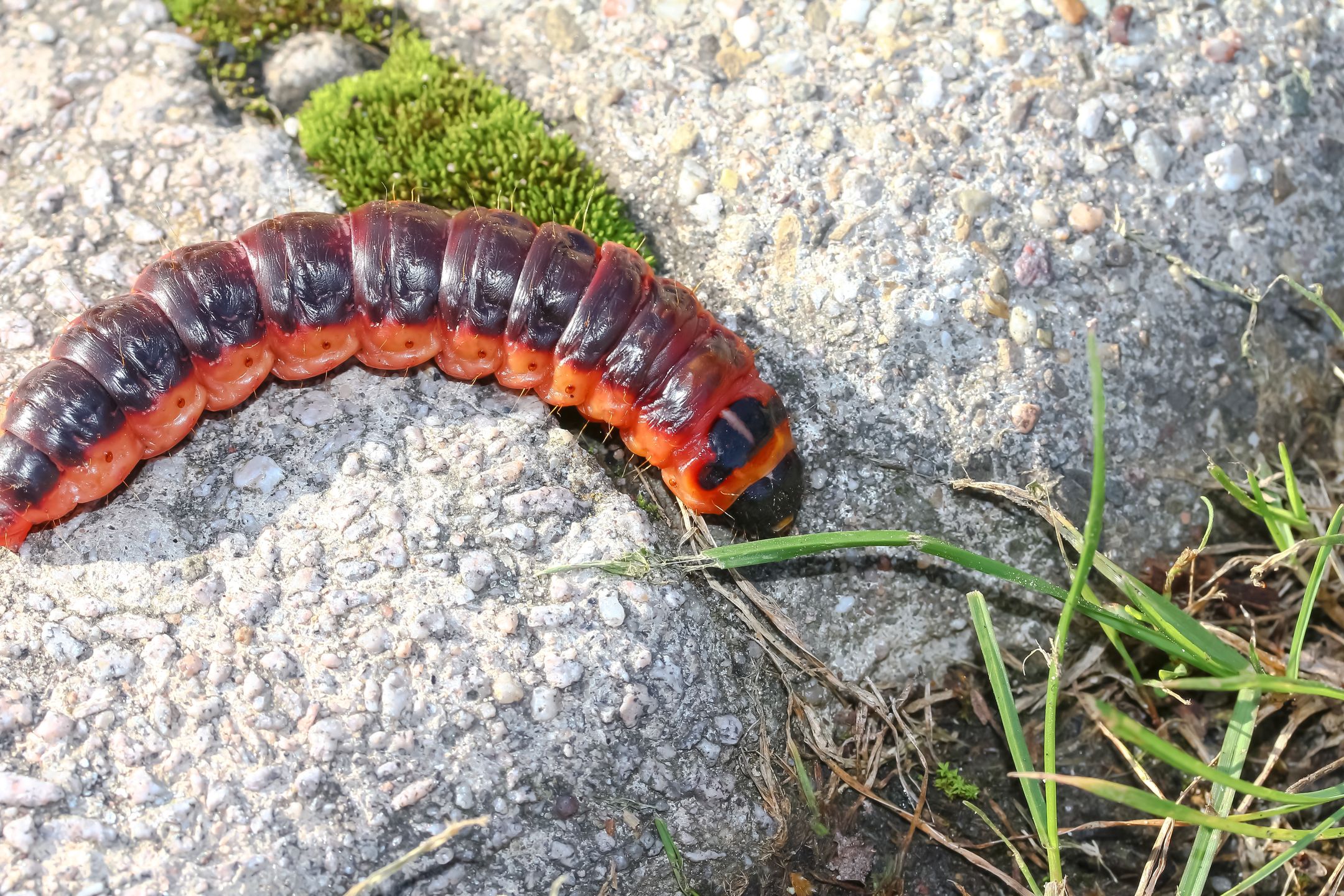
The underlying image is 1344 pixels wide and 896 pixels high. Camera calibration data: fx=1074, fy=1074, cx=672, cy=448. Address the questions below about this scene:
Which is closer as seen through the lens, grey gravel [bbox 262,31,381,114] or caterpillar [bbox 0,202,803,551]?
caterpillar [bbox 0,202,803,551]

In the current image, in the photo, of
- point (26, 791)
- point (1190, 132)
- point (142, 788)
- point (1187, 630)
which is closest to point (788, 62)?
point (1190, 132)

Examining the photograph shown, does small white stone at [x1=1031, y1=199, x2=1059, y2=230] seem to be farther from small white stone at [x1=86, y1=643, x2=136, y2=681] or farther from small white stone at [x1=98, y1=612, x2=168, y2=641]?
small white stone at [x1=86, y1=643, x2=136, y2=681]

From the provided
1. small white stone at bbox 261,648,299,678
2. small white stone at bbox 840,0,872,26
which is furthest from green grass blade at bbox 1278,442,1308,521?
small white stone at bbox 261,648,299,678

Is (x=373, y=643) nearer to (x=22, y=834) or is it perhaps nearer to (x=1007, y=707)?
(x=22, y=834)

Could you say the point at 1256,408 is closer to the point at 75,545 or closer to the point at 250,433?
the point at 250,433

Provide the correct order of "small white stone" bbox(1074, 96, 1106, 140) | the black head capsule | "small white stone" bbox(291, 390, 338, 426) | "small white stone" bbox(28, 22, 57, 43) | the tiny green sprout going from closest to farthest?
the tiny green sprout < the black head capsule < "small white stone" bbox(291, 390, 338, 426) < "small white stone" bbox(1074, 96, 1106, 140) < "small white stone" bbox(28, 22, 57, 43)

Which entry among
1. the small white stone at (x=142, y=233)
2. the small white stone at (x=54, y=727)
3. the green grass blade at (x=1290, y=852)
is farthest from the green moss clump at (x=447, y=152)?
the green grass blade at (x=1290, y=852)
